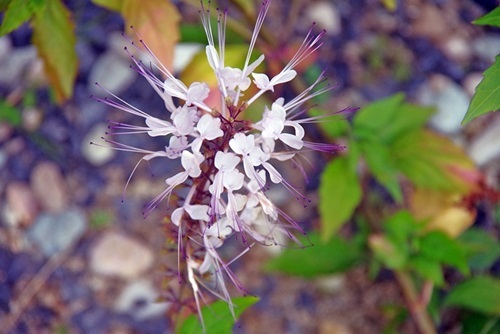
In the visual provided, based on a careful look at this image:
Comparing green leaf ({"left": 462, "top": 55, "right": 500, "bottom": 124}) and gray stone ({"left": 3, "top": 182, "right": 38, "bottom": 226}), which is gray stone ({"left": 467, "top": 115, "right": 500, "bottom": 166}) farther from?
gray stone ({"left": 3, "top": 182, "right": 38, "bottom": 226})

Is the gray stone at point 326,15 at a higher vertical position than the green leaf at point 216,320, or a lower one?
higher

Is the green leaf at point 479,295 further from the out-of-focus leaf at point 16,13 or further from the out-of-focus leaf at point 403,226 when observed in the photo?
the out-of-focus leaf at point 16,13

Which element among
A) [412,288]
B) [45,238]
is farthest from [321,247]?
[45,238]

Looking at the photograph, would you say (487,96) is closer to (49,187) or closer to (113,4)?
(113,4)

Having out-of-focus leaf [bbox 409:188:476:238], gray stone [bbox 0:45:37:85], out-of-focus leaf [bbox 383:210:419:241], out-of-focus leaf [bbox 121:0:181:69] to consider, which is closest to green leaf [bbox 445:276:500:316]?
out-of-focus leaf [bbox 409:188:476:238]

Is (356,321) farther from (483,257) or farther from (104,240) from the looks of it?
(104,240)

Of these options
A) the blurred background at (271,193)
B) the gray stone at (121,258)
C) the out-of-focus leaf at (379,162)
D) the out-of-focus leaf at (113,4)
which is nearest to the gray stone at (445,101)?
the blurred background at (271,193)

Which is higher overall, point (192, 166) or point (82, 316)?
point (192, 166)
